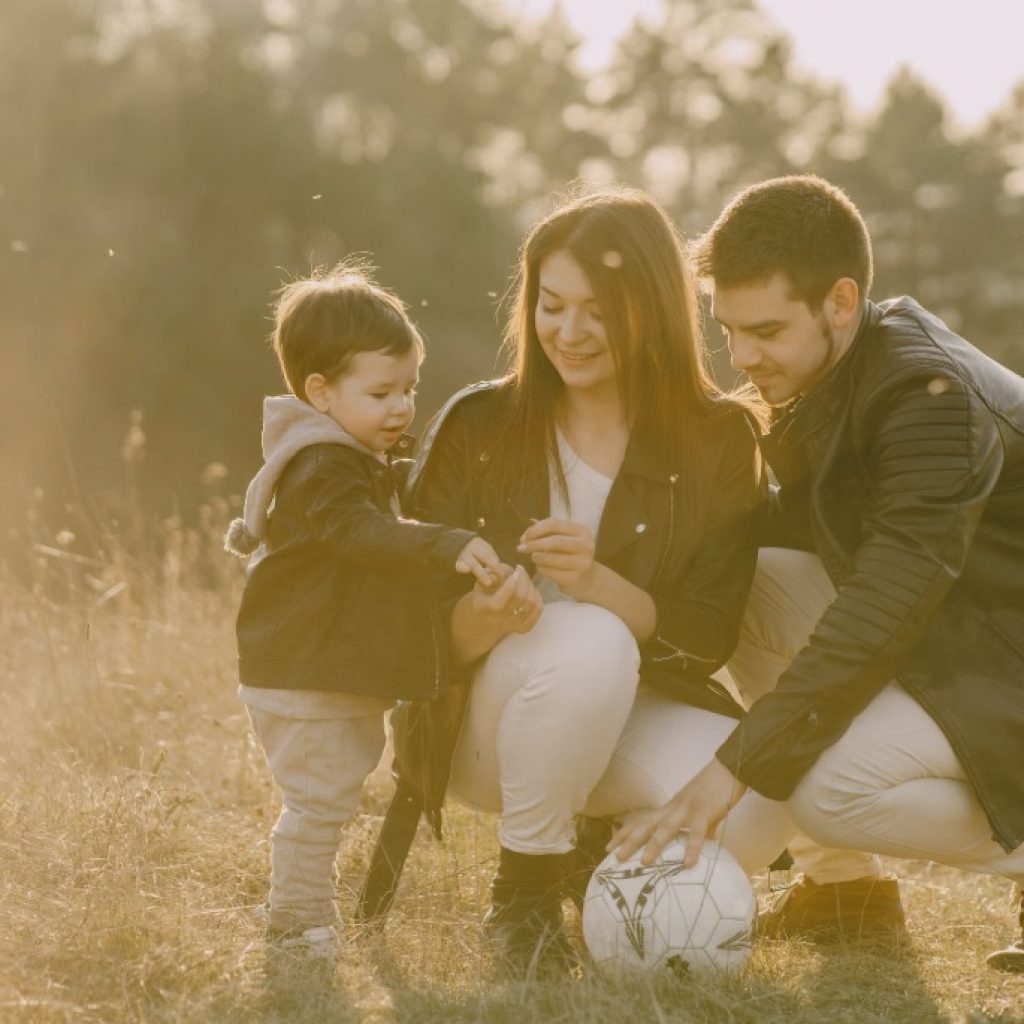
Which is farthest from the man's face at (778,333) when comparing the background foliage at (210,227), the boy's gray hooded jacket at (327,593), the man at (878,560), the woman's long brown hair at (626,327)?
the background foliage at (210,227)

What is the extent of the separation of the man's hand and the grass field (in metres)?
0.31

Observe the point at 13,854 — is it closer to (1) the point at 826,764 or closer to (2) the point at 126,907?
(2) the point at 126,907

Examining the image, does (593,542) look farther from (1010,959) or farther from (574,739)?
(1010,959)

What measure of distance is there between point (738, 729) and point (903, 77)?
28238 millimetres

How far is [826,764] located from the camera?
363cm

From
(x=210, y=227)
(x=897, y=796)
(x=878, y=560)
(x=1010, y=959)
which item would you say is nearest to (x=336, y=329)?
(x=878, y=560)

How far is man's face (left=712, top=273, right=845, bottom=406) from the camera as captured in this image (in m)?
3.78

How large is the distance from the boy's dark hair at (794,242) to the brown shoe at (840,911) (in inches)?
63.8

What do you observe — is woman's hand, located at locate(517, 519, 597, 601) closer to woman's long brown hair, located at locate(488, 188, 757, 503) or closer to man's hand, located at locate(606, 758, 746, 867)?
woman's long brown hair, located at locate(488, 188, 757, 503)

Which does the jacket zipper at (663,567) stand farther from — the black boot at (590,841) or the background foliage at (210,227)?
the background foliage at (210,227)

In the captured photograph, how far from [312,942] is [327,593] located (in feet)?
2.82

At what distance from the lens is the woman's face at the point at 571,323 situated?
3955mm

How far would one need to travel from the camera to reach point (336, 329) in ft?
12.9

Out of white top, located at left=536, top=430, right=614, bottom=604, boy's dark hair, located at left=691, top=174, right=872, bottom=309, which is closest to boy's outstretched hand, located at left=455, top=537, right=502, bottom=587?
white top, located at left=536, top=430, right=614, bottom=604
